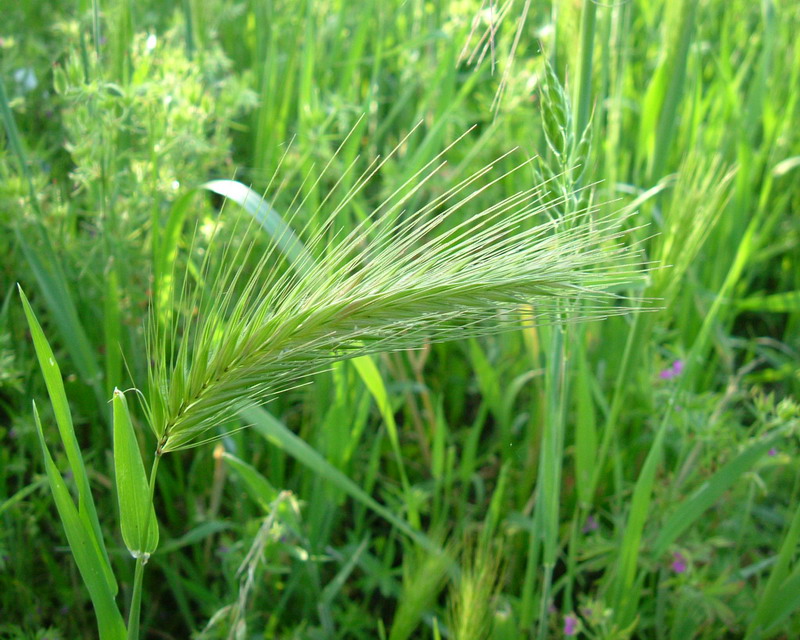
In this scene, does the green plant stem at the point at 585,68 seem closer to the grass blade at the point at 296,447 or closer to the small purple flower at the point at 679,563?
the grass blade at the point at 296,447

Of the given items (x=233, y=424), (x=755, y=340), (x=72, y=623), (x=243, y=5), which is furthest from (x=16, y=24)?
(x=755, y=340)

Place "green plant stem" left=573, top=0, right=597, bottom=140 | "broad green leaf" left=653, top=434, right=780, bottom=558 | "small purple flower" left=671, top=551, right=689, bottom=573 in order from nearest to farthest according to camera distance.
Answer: "green plant stem" left=573, top=0, right=597, bottom=140 → "broad green leaf" left=653, top=434, right=780, bottom=558 → "small purple flower" left=671, top=551, right=689, bottom=573

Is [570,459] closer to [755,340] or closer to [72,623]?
[755,340]

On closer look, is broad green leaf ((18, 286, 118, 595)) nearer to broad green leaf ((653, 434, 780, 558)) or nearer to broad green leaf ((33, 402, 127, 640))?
broad green leaf ((33, 402, 127, 640))

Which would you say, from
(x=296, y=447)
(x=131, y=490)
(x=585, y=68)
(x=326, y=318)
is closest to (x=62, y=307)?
(x=296, y=447)

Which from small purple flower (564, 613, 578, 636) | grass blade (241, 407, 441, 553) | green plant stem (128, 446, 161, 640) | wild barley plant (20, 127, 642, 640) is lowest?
small purple flower (564, 613, 578, 636)

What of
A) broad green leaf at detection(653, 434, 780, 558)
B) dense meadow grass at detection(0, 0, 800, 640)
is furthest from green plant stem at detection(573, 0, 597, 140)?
broad green leaf at detection(653, 434, 780, 558)

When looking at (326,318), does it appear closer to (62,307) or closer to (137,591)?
(137,591)
